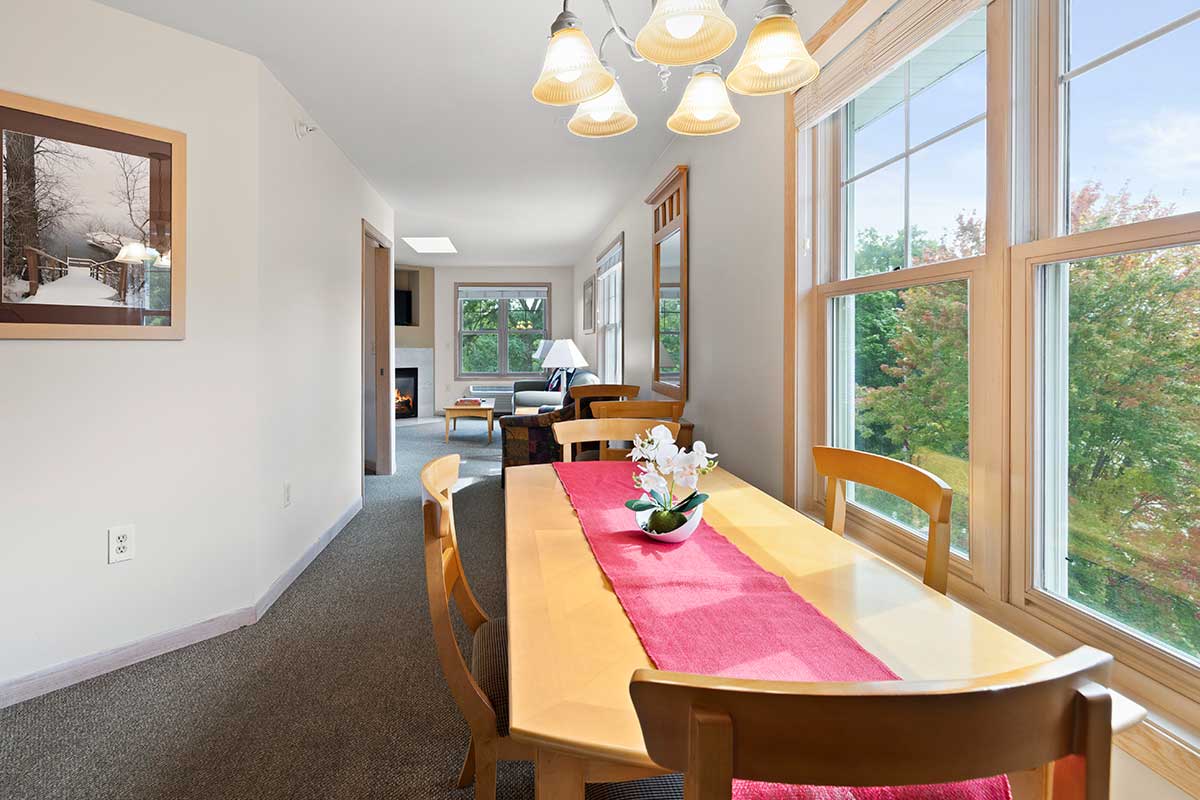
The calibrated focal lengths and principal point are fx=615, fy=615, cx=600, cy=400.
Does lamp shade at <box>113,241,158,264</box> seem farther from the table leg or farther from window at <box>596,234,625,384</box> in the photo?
window at <box>596,234,625,384</box>

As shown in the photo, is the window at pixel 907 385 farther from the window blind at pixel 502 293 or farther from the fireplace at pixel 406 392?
the fireplace at pixel 406 392

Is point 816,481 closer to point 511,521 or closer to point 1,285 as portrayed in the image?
point 511,521

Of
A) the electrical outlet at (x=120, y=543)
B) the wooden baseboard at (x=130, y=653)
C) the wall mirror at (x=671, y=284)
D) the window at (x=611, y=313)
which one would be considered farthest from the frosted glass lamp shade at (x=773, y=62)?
the window at (x=611, y=313)

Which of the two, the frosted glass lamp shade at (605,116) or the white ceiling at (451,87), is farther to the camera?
the white ceiling at (451,87)

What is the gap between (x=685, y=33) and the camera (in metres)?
1.21

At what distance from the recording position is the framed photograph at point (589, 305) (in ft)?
26.1

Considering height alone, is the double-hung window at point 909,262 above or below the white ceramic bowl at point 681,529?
above

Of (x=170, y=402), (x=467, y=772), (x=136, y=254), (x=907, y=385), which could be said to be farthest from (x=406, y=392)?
(x=907, y=385)

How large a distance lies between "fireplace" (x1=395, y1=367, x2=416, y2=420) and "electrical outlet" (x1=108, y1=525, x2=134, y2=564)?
25.5ft

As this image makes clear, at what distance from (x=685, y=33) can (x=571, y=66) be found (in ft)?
0.83

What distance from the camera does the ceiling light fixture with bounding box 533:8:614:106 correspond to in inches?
51.4

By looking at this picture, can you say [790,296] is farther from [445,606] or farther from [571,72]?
[445,606]

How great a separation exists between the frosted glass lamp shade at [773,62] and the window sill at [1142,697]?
3.87ft

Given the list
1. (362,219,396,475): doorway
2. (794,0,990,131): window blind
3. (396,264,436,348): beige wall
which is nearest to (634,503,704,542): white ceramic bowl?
(794,0,990,131): window blind
